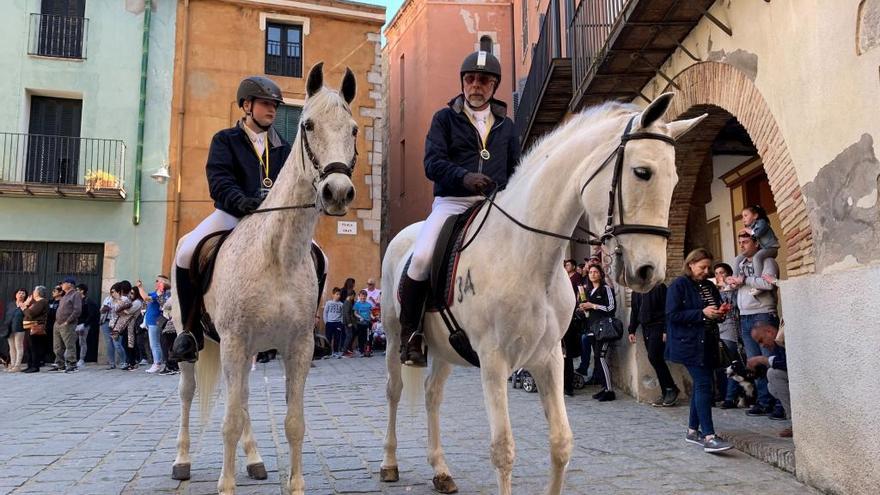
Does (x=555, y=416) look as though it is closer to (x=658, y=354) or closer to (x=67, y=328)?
(x=658, y=354)

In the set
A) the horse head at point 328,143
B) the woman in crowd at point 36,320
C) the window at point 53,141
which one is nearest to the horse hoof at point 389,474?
the horse head at point 328,143

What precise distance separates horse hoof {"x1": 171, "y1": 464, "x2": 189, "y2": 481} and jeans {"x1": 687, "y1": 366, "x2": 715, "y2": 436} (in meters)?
4.53

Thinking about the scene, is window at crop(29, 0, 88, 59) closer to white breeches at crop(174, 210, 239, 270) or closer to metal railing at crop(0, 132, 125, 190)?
metal railing at crop(0, 132, 125, 190)

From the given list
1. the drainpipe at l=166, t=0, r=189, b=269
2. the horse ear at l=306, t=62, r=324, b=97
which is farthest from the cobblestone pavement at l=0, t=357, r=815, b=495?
the drainpipe at l=166, t=0, r=189, b=269

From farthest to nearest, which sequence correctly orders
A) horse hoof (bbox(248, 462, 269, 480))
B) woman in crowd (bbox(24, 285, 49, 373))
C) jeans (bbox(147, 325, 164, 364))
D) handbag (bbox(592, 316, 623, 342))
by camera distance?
woman in crowd (bbox(24, 285, 49, 373)) < jeans (bbox(147, 325, 164, 364)) < handbag (bbox(592, 316, 623, 342)) < horse hoof (bbox(248, 462, 269, 480))

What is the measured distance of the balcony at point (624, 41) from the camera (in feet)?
22.6

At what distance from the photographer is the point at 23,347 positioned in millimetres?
15383

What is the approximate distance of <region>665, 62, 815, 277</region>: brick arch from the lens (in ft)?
16.7

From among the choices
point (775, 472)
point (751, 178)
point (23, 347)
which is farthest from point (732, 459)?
point (23, 347)

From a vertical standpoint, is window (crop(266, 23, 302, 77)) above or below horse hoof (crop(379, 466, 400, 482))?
above

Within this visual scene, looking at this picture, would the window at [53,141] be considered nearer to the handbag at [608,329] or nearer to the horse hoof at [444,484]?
the handbag at [608,329]

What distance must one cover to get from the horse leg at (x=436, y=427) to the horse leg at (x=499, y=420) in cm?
114

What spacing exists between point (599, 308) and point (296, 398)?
6091 millimetres

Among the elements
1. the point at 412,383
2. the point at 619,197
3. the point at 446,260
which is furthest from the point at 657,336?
the point at 619,197
